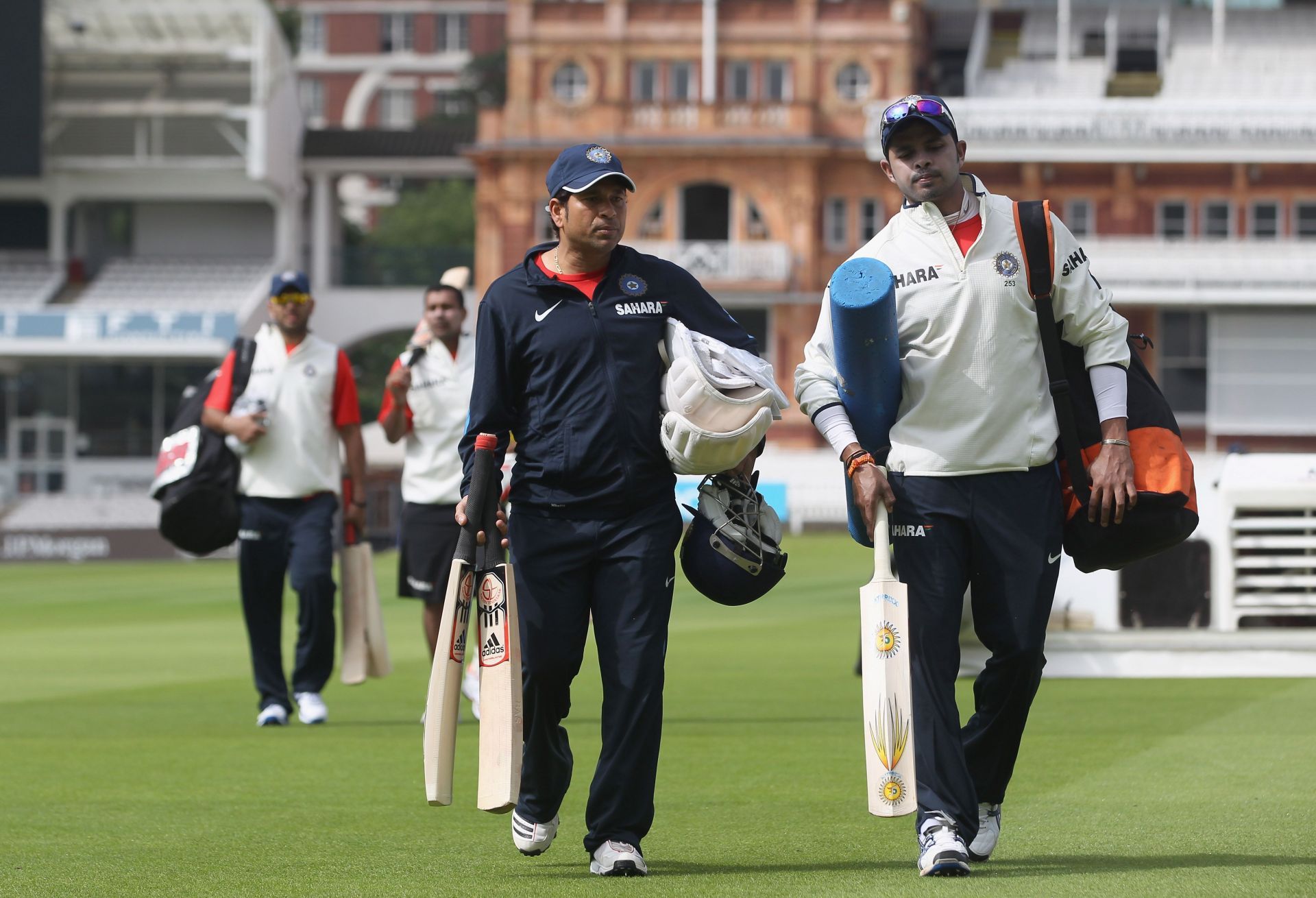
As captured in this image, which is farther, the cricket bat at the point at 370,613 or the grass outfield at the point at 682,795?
the cricket bat at the point at 370,613

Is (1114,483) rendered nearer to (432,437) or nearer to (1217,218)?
(432,437)

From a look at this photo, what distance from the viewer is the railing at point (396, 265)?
6138 cm

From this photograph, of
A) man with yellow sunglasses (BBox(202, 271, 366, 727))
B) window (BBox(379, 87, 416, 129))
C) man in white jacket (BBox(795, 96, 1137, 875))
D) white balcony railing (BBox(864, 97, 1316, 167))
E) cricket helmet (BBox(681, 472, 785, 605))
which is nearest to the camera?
man in white jacket (BBox(795, 96, 1137, 875))

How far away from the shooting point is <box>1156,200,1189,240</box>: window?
5628cm

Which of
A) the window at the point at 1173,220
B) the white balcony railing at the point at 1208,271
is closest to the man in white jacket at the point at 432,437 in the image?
the white balcony railing at the point at 1208,271

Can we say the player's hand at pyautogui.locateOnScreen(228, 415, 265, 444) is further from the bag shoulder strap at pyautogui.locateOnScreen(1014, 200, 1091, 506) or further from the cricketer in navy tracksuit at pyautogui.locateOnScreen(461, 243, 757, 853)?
the bag shoulder strap at pyautogui.locateOnScreen(1014, 200, 1091, 506)

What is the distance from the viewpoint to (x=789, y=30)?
189 ft

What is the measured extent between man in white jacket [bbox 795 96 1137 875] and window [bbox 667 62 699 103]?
173 ft

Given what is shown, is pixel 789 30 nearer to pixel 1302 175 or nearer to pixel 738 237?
pixel 738 237

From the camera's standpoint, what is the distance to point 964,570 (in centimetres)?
657

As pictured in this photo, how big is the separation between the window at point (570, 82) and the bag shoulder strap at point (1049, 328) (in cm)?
5286

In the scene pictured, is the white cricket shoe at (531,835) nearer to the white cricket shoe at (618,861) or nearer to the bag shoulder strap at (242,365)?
the white cricket shoe at (618,861)

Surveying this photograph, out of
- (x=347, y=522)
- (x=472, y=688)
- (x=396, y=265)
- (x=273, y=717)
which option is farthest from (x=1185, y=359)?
(x=273, y=717)

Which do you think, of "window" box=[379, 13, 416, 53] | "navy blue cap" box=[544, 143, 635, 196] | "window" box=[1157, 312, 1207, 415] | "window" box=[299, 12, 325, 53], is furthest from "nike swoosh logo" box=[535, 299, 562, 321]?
"window" box=[299, 12, 325, 53]
